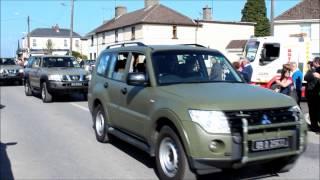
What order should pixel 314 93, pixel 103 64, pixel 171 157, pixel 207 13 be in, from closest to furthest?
pixel 171 157
pixel 103 64
pixel 314 93
pixel 207 13

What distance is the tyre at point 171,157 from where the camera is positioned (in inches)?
225

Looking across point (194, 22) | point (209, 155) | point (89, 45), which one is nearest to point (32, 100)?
point (209, 155)

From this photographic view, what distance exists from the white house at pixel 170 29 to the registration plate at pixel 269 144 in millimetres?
51839

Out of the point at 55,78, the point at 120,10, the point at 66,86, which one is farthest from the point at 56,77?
the point at 120,10

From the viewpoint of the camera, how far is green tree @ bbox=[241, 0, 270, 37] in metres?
79.8

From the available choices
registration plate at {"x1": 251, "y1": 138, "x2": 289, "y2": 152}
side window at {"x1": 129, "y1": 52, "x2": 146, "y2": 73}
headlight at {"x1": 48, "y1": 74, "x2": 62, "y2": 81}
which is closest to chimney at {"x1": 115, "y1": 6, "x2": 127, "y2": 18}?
headlight at {"x1": 48, "y1": 74, "x2": 62, "y2": 81}

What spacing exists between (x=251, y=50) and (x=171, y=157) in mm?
13508

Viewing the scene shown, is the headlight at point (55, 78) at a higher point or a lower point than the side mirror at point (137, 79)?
lower

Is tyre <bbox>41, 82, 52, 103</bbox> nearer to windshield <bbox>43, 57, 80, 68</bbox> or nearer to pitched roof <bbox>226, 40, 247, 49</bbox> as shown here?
windshield <bbox>43, 57, 80, 68</bbox>

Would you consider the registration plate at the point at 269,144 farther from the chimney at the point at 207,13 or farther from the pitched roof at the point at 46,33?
the pitched roof at the point at 46,33

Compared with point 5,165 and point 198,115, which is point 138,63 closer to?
point 198,115

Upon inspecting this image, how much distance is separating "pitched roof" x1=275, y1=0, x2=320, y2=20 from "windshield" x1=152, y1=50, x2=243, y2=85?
155 feet

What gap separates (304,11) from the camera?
53625mm

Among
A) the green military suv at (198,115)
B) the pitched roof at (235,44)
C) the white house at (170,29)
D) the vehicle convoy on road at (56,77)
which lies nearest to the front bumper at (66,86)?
the vehicle convoy on road at (56,77)
